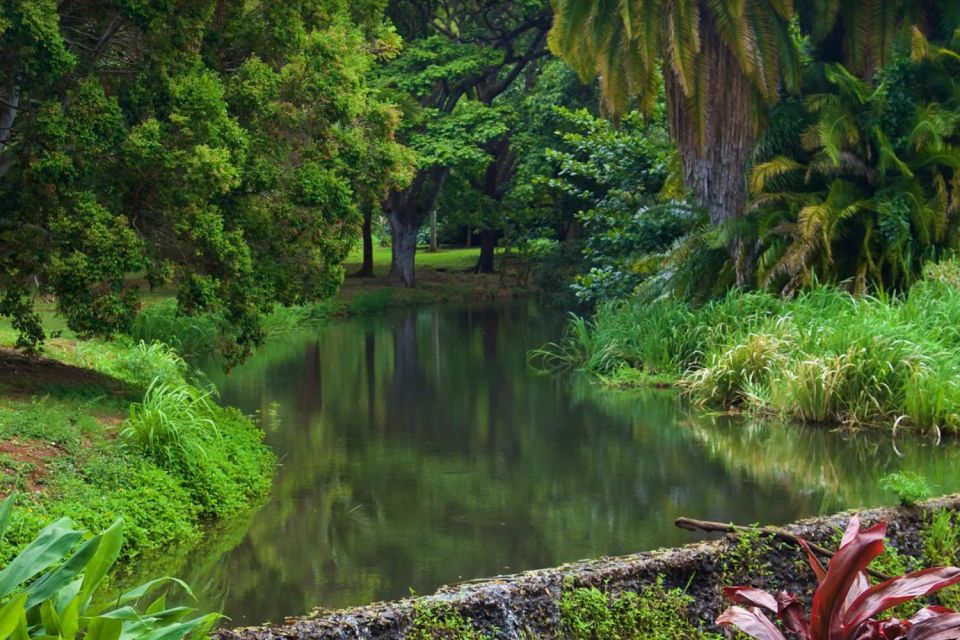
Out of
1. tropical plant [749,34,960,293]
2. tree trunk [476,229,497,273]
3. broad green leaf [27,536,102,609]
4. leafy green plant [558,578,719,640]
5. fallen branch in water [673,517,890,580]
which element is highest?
tropical plant [749,34,960,293]

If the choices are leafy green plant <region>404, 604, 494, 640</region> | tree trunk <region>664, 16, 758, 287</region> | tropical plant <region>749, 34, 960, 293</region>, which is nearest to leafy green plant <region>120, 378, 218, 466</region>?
leafy green plant <region>404, 604, 494, 640</region>

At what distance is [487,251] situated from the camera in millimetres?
40562

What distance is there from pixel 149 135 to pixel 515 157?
29.6 metres

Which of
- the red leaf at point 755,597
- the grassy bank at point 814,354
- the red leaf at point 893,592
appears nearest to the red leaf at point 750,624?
the red leaf at point 755,597

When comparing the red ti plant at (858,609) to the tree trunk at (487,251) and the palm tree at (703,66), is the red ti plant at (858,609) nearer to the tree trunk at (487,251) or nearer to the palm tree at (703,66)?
the palm tree at (703,66)

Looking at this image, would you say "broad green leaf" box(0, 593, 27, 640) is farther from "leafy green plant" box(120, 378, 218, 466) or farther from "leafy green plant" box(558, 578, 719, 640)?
"leafy green plant" box(120, 378, 218, 466)

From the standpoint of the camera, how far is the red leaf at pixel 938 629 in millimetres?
5145

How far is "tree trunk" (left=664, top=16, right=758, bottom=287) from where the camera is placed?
1892cm

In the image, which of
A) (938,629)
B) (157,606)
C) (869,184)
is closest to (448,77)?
(869,184)

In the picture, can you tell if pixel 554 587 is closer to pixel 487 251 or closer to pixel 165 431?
pixel 165 431

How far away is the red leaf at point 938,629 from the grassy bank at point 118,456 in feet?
18.6

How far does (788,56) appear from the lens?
18641mm

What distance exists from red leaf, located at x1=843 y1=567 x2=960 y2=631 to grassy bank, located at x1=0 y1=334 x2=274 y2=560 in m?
5.41

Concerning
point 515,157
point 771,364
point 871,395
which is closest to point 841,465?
point 871,395
